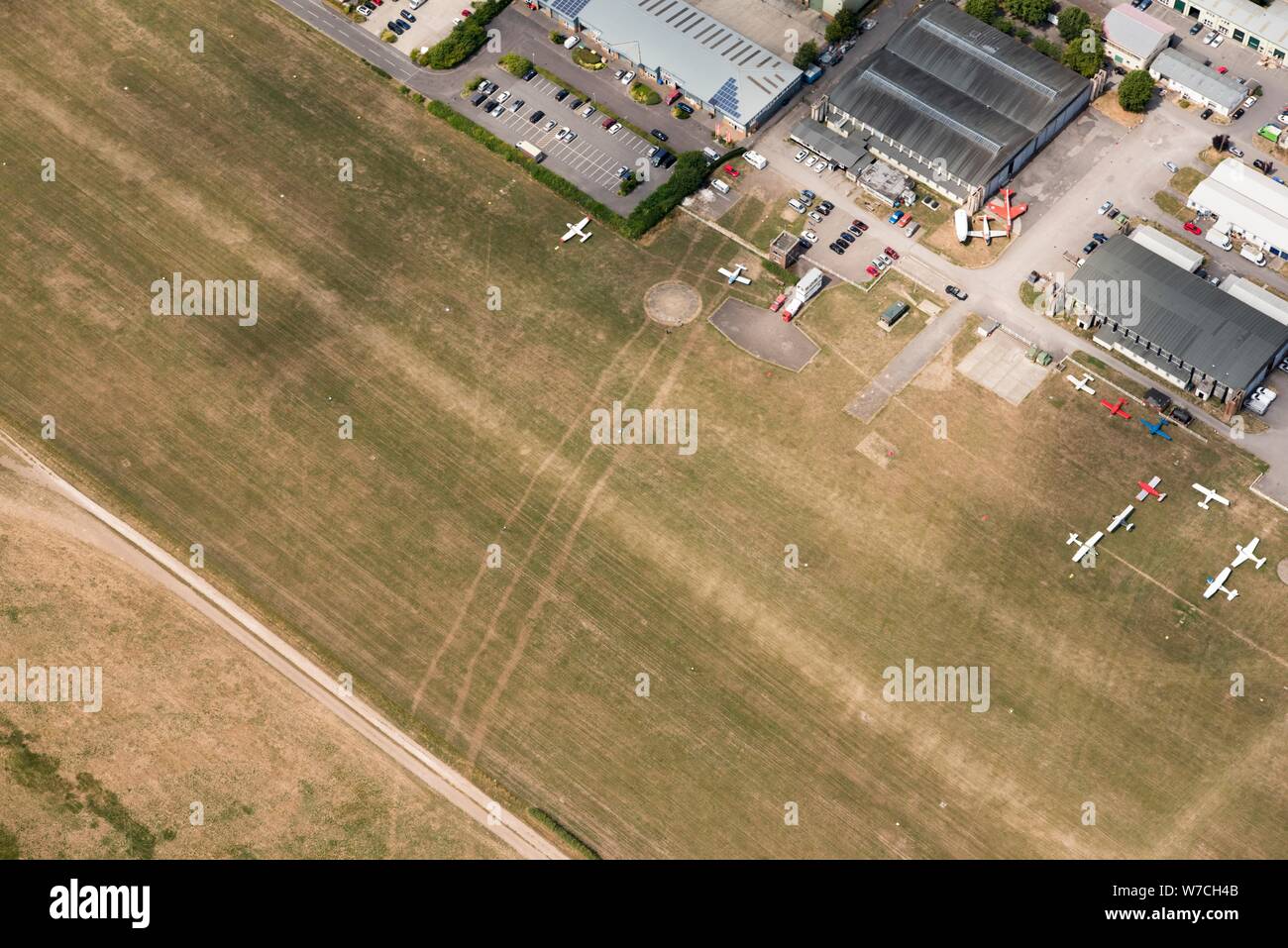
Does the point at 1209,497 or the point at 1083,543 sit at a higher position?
the point at 1209,497

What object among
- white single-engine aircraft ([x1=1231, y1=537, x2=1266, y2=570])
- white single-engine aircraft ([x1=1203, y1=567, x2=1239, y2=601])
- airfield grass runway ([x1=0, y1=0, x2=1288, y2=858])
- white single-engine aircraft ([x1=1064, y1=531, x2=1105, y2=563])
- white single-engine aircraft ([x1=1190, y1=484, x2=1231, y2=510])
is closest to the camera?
airfield grass runway ([x1=0, y1=0, x2=1288, y2=858])

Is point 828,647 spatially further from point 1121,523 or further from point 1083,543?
point 1121,523

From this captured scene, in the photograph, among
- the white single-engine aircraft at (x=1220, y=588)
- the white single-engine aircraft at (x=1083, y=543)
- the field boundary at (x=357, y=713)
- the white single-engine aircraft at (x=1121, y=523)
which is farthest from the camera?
the white single-engine aircraft at (x=1121, y=523)

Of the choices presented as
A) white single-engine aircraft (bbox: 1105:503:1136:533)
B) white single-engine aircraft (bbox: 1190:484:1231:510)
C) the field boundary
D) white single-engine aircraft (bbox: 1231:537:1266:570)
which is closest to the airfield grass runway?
white single-engine aircraft (bbox: 1105:503:1136:533)

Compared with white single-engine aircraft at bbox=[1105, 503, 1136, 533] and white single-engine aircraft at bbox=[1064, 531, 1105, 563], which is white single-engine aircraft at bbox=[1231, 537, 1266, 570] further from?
white single-engine aircraft at bbox=[1064, 531, 1105, 563]

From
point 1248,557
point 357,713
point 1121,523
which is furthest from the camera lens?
point 1121,523

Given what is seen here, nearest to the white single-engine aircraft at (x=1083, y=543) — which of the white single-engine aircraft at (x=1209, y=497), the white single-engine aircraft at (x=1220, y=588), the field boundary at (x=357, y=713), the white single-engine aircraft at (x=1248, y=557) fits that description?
the white single-engine aircraft at (x=1209, y=497)

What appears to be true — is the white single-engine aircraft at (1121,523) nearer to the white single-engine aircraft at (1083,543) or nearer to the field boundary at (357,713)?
the white single-engine aircraft at (1083,543)

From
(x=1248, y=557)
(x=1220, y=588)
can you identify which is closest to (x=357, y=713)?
(x=1220, y=588)

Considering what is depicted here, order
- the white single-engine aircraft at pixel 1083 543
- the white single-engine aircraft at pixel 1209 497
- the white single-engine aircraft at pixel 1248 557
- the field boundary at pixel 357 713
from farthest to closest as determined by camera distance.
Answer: the white single-engine aircraft at pixel 1209 497, the white single-engine aircraft at pixel 1083 543, the white single-engine aircraft at pixel 1248 557, the field boundary at pixel 357 713
